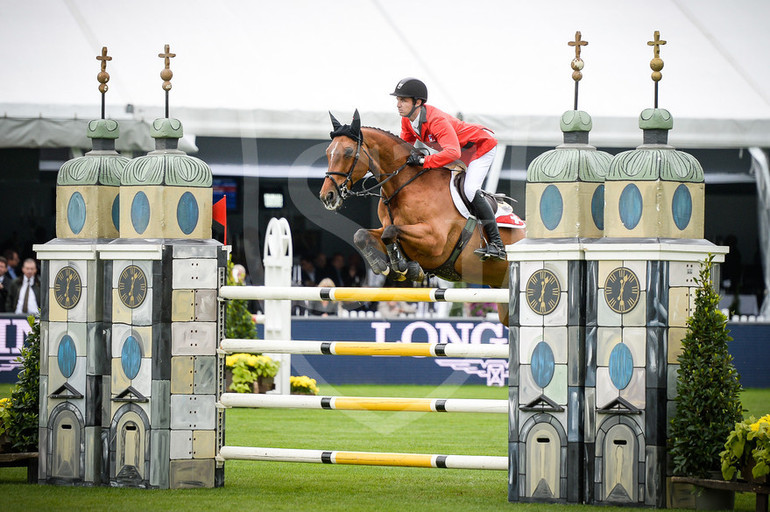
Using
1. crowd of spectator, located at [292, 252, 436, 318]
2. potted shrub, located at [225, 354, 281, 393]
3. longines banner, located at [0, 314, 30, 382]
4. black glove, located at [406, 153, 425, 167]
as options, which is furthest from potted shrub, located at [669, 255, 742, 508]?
longines banner, located at [0, 314, 30, 382]

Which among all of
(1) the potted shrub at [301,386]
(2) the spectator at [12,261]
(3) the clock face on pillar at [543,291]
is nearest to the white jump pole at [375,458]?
(3) the clock face on pillar at [543,291]

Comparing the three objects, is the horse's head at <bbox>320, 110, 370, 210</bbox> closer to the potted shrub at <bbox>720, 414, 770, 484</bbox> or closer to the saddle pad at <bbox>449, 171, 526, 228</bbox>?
the saddle pad at <bbox>449, 171, 526, 228</bbox>

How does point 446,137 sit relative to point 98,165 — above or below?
above

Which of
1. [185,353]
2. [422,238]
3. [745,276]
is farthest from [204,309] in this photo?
[745,276]

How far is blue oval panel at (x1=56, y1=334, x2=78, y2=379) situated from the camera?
261 inches

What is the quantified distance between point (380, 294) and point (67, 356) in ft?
6.37

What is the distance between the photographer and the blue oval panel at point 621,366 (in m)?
5.73

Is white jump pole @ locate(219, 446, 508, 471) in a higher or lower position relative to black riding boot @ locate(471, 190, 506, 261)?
lower

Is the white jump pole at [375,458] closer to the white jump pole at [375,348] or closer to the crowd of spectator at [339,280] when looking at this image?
the white jump pole at [375,348]

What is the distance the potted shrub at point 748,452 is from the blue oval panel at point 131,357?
3.21m

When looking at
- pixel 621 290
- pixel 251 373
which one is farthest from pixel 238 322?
pixel 621 290

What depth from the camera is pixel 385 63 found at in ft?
50.2

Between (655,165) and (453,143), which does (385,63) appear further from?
(655,165)

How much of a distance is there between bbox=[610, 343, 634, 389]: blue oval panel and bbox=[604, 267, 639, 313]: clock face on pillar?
0.65 ft
